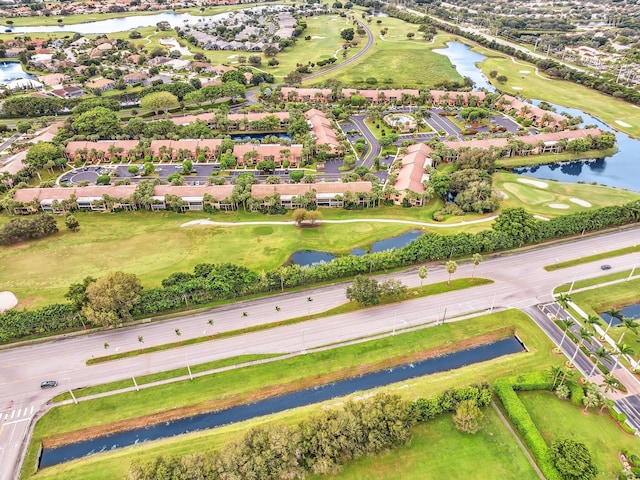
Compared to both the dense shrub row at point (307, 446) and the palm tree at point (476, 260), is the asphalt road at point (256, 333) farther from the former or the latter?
the dense shrub row at point (307, 446)

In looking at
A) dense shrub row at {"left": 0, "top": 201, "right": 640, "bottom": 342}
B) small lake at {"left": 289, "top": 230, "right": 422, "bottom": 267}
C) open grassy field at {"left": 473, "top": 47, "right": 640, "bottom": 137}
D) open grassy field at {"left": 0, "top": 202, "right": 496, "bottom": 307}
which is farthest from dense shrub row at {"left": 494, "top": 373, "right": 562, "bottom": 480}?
open grassy field at {"left": 473, "top": 47, "right": 640, "bottom": 137}

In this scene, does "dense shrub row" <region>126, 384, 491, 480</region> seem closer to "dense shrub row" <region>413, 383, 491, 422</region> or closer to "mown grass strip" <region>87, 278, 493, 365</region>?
"dense shrub row" <region>413, 383, 491, 422</region>

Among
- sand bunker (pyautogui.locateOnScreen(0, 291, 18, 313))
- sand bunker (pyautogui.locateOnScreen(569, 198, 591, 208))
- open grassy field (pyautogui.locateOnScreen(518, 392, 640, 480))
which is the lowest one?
sand bunker (pyautogui.locateOnScreen(0, 291, 18, 313))

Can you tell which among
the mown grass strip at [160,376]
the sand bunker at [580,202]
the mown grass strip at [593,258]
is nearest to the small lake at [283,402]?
the mown grass strip at [160,376]

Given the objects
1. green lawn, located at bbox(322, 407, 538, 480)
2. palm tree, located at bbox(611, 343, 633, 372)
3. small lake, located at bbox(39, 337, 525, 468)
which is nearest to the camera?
green lawn, located at bbox(322, 407, 538, 480)

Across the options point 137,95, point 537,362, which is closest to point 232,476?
point 537,362

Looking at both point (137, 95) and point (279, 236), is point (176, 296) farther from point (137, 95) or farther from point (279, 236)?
point (137, 95)
